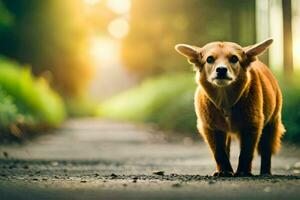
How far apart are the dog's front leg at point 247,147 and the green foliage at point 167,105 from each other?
10758 mm

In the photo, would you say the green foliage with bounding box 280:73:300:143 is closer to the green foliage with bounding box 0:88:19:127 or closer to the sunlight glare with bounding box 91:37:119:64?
the green foliage with bounding box 0:88:19:127

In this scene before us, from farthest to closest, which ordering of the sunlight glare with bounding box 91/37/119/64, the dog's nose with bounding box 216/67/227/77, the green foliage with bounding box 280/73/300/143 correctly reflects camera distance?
1. the sunlight glare with bounding box 91/37/119/64
2. the green foliage with bounding box 280/73/300/143
3. the dog's nose with bounding box 216/67/227/77

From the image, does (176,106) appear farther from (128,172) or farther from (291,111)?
(128,172)

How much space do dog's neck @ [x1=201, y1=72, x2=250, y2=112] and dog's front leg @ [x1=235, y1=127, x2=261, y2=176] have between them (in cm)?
28

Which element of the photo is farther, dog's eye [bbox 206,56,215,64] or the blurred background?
the blurred background

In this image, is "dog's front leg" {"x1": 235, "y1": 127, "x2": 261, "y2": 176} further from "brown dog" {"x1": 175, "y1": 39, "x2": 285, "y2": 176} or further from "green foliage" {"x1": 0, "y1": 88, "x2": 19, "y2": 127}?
"green foliage" {"x1": 0, "y1": 88, "x2": 19, "y2": 127}

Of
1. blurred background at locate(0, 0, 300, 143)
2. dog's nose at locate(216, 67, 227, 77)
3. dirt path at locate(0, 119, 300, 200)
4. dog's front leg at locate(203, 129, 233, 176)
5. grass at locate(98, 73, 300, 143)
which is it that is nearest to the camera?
dirt path at locate(0, 119, 300, 200)

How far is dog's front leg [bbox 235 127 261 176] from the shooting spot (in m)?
7.91

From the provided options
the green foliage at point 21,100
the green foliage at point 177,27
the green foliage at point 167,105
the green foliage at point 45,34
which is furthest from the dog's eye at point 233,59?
the green foliage at point 45,34

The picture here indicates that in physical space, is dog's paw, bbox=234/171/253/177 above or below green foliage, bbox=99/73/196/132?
below

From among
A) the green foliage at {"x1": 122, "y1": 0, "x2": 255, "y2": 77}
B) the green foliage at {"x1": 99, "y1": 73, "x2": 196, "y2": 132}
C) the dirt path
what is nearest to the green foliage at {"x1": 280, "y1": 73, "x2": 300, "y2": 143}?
the dirt path

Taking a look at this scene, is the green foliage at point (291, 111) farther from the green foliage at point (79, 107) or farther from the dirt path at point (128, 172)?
the green foliage at point (79, 107)

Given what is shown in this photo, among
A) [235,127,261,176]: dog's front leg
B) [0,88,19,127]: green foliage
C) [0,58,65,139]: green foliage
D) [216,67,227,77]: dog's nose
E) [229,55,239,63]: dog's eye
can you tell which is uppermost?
[0,58,65,139]: green foliage

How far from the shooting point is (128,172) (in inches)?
371
